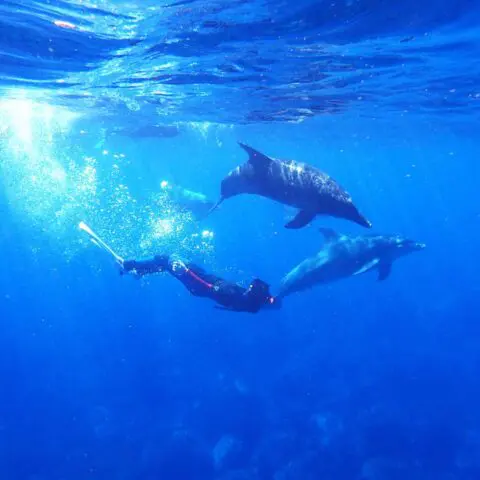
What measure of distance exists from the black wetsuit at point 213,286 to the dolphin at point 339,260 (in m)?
4.95

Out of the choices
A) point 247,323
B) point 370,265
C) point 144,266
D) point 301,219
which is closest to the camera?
point 301,219

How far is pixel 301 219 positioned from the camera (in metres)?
8.73

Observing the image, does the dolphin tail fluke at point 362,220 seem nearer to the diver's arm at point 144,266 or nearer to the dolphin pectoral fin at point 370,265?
A: the diver's arm at point 144,266

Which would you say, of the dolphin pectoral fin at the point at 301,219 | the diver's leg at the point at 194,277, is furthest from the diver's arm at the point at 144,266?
the dolphin pectoral fin at the point at 301,219

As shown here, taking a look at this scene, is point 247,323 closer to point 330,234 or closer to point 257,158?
point 330,234

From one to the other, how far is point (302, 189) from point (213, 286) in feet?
9.73

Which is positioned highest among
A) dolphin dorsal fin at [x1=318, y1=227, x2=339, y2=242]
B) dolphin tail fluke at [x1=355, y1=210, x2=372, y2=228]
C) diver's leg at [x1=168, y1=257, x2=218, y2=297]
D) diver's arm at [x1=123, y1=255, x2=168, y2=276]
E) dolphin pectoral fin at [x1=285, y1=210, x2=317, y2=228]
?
dolphin dorsal fin at [x1=318, y1=227, x2=339, y2=242]

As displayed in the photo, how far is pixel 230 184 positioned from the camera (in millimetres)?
10438

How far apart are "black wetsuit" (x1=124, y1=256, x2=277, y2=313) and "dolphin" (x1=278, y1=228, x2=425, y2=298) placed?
495 cm

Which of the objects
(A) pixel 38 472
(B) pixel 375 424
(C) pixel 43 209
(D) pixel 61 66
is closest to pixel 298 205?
(B) pixel 375 424

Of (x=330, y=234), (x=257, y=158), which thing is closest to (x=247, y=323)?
(x=330, y=234)

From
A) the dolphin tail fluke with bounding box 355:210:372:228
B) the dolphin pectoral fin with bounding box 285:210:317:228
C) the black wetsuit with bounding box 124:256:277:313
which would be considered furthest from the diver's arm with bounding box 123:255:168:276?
the dolphin tail fluke with bounding box 355:210:372:228

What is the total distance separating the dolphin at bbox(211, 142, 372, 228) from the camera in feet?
27.9

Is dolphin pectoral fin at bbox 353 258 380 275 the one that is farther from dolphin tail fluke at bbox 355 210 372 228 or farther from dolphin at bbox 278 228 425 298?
dolphin tail fluke at bbox 355 210 372 228
